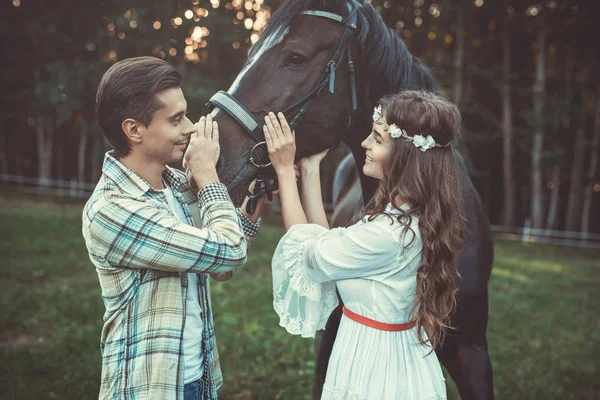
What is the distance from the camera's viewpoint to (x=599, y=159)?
14172 mm

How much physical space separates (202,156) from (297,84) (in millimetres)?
607

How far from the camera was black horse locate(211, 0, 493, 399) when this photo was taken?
188 centimetres

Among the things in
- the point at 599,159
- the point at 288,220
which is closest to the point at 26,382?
the point at 288,220

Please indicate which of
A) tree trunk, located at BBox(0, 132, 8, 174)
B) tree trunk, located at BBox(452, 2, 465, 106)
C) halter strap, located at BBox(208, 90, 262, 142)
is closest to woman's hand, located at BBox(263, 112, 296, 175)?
halter strap, located at BBox(208, 90, 262, 142)

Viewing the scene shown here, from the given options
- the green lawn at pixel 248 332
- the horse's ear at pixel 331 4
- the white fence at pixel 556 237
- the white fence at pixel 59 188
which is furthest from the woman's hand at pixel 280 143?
the white fence at pixel 59 188

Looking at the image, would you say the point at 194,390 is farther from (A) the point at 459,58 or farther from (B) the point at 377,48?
(A) the point at 459,58

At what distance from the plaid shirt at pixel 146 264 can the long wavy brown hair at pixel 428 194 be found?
536mm

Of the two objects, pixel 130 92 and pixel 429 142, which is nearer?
pixel 130 92

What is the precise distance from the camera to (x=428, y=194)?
160 cm

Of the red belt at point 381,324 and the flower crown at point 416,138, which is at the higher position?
the flower crown at point 416,138

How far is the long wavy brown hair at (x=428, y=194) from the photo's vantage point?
1584 mm

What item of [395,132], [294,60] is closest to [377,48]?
[294,60]

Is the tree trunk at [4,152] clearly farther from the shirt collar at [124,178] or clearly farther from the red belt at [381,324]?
the red belt at [381,324]

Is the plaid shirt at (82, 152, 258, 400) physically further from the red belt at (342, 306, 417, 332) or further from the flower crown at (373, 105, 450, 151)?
the flower crown at (373, 105, 450, 151)
